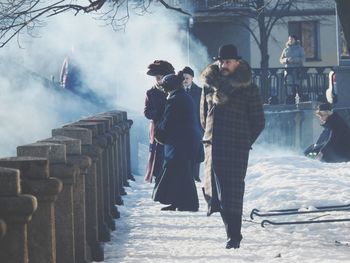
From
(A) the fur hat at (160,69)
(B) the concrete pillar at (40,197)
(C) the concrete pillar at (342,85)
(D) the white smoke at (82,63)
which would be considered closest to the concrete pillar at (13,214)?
(B) the concrete pillar at (40,197)

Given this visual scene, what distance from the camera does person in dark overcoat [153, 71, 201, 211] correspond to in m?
12.0

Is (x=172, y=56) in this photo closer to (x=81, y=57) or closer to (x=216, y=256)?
(x=81, y=57)

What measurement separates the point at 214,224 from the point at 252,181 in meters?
4.11

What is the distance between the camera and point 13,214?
5215mm

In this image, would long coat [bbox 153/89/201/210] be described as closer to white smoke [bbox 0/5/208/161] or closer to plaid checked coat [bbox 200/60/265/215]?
plaid checked coat [bbox 200/60/265/215]

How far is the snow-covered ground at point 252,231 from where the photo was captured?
29.3ft

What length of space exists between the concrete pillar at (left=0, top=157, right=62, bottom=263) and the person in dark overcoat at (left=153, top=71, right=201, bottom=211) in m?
5.79

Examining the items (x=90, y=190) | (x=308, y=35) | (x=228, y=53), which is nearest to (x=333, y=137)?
(x=228, y=53)

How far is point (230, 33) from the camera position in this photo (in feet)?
150

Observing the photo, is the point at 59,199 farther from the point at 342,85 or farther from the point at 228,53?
the point at 342,85

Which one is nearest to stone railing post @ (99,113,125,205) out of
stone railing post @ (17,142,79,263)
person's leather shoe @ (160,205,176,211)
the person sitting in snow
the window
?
person's leather shoe @ (160,205,176,211)

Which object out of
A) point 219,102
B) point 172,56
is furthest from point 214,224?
point 172,56

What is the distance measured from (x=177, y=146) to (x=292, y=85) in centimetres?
1574

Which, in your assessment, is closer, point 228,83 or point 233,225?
point 233,225
